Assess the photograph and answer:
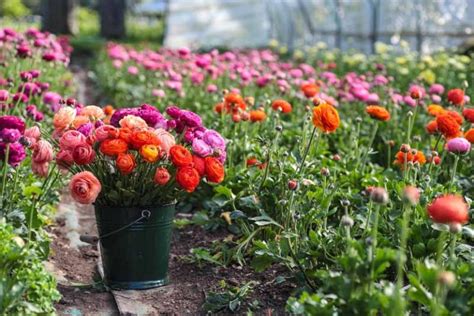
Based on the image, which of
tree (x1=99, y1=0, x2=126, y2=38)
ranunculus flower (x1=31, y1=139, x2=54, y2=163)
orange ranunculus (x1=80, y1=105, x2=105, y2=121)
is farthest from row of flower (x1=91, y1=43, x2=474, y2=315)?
tree (x1=99, y1=0, x2=126, y2=38)

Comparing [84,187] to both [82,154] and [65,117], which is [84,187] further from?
[65,117]

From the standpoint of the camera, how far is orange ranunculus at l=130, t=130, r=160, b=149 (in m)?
3.25

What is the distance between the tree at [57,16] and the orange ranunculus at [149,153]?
1713 centimetres

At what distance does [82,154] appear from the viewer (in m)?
3.23

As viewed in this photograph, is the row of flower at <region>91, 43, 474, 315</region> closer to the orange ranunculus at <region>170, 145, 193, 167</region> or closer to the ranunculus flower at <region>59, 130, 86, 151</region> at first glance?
the orange ranunculus at <region>170, 145, 193, 167</region>

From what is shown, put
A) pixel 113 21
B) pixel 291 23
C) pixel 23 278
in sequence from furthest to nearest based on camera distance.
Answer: pixel 113 21 → pixel 291 23 → pixel 23 278

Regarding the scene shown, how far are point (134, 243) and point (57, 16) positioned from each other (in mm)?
16980

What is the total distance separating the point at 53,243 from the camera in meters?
4.25

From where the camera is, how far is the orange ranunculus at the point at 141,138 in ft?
10.7

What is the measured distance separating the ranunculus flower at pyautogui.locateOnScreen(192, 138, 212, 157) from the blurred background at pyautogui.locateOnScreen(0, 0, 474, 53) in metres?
9.32

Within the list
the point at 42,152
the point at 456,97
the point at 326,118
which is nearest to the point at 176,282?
the point at 42,152

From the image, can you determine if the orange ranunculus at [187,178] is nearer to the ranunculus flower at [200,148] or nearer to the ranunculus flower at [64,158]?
the ranunculus flower at [200,148]

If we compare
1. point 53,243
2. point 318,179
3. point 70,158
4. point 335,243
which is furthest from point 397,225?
point 53,243

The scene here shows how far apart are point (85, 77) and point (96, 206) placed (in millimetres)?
10828
